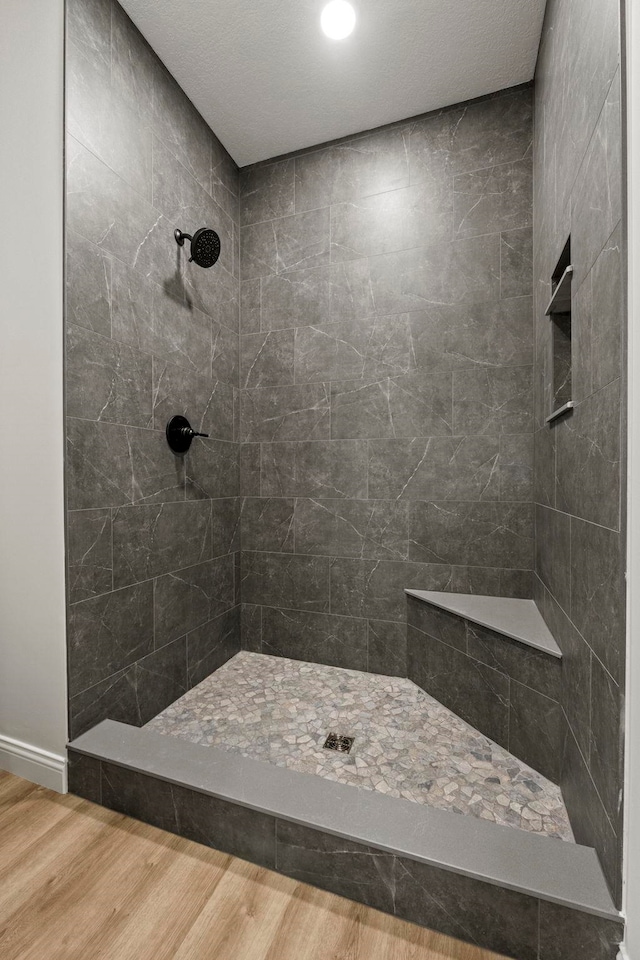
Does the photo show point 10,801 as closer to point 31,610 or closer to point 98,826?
point 98,826

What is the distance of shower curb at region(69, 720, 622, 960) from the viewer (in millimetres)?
957

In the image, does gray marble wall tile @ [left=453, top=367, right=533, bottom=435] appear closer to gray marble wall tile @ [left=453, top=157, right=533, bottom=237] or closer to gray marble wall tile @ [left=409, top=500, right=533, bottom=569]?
gray marble wall tile @ [left=409, top=500, right=533, bottom=569]

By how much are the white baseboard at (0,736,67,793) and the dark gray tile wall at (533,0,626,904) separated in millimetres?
1665

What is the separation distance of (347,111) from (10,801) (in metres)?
3.32

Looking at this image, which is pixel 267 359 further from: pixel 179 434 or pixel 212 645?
pixel 212 645

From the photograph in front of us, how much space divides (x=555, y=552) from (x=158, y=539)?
1.64 m

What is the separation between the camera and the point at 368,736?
5.62 feet

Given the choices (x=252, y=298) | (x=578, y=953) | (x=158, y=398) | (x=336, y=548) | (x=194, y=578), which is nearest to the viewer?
(x=578, y=953)

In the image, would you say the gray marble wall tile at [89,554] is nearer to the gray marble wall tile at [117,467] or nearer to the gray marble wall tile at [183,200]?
the gray marble wall tile at [117,467]

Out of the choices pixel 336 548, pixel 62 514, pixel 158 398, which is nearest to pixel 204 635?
pixel 336 548

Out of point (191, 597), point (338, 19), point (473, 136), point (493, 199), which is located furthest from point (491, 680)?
point (338, 19)

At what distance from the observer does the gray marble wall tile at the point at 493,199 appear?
2.06 m

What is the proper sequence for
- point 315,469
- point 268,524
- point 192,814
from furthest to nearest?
point 268,524, point 315,469, point 192,814

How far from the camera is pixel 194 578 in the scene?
216 centimetres
